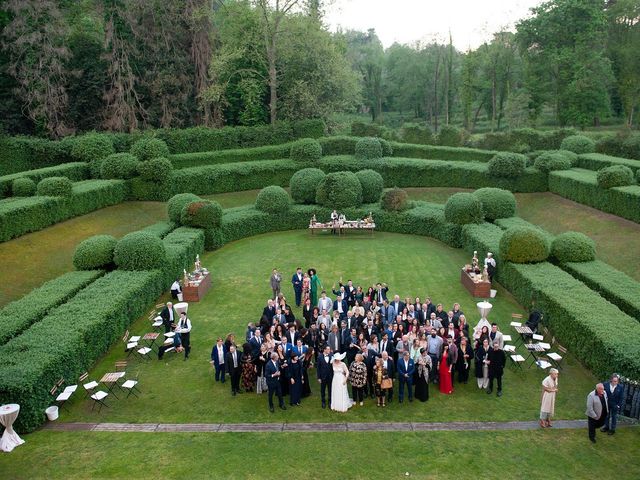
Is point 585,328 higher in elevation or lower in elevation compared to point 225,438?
higher

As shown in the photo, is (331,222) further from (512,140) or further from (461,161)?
(512,140)

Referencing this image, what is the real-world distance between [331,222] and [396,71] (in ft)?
176

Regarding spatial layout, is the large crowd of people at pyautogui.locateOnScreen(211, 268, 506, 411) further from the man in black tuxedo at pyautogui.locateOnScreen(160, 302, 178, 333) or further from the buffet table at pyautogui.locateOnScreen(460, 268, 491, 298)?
the buffet table at pyautogui.locateOnScreen(460, 268, 491, 298)

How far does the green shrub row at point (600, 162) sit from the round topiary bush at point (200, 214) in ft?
75.0

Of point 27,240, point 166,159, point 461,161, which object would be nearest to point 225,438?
point 27,240

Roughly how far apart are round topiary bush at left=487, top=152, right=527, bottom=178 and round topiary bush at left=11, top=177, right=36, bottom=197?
1052 inches

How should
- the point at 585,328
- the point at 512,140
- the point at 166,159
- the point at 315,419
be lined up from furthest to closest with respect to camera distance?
the point at 512,140, the point at 166,159, the point at 585,328, the point at 315,419

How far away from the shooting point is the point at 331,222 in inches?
1180

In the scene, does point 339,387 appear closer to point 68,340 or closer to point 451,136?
point 68,340

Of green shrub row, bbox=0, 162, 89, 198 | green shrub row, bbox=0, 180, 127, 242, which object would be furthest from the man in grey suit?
green shrub row, bbox=0, 162, 89, 198

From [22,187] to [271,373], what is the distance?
20854mm

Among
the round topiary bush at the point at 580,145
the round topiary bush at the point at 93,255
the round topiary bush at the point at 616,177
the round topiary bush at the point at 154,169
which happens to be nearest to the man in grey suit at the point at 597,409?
the round topiary bush at the point at 93,255

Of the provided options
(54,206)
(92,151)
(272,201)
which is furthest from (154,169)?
(272,201)

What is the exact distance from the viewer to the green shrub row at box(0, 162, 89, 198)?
27375 millimetres
